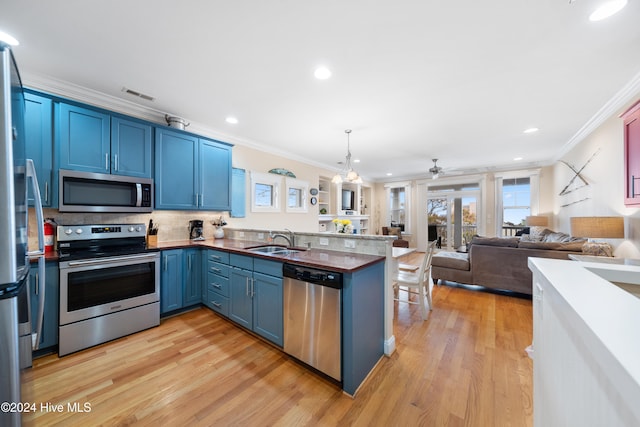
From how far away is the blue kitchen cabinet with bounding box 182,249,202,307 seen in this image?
9.69ft

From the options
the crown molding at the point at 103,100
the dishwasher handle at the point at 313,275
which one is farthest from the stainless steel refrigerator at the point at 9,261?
the crown molding at the point at 103,100

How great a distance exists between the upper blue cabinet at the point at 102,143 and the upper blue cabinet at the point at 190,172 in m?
0.17

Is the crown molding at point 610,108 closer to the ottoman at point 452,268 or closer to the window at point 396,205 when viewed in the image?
the ottoman at point 452,268

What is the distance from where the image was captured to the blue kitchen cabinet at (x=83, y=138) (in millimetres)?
2277

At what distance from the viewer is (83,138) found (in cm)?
239

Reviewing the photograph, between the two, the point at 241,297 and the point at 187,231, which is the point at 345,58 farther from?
the point at 187,231

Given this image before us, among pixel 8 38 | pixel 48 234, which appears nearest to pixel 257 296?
pixel 48 234

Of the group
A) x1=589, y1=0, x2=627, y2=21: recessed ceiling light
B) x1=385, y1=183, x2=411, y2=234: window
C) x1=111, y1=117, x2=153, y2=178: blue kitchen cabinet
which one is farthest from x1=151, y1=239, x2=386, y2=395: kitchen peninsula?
x1=385, y1=183, x2=411, y2=234: window

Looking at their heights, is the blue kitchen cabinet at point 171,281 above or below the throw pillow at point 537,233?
below

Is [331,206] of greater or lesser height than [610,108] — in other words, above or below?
below

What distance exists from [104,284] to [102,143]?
150 centimetres

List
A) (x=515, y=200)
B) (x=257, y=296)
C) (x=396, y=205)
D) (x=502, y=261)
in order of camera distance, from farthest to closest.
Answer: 1. (x=396, y=205)
2. (x=515, y=200)
3. (x=502, y=261)
4. (x=257, y=296)

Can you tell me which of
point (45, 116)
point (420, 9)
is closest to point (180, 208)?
point (45, 116)

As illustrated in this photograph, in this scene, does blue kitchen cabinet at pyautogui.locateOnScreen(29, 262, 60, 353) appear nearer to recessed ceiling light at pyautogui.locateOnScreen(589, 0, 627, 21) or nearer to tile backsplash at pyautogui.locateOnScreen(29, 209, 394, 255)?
tile backsplash at pyautogui.locateOnScreen(29, 209, 394, 255)
